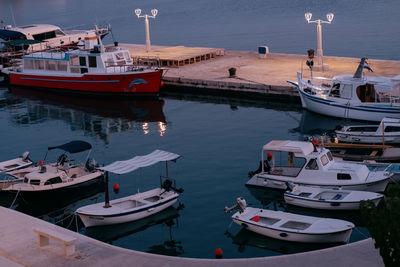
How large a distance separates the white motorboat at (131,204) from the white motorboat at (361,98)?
15826 millimetres

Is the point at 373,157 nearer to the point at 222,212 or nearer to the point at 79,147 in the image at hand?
the point at 222,212

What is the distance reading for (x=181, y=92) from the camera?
53406 mm

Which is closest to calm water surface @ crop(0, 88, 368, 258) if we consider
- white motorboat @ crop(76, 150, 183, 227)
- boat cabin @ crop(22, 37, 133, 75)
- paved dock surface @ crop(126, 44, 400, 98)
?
white motorboat @ crop(76, 150, 183, 227)

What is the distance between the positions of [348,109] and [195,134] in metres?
A: 9.73

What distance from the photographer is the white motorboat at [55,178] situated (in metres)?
31.0

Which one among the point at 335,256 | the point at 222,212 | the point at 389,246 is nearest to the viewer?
the point at 389,246

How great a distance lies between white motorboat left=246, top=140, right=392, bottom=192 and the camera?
29.1 metres

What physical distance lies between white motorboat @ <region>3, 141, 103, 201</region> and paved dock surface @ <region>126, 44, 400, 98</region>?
19.5 metres

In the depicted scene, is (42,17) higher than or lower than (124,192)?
higher

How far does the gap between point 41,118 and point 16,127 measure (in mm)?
2714

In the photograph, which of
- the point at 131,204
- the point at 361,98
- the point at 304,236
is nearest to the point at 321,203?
the point at 304,236

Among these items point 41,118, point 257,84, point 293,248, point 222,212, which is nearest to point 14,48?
point 41,118

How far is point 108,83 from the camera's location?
52.7 metres

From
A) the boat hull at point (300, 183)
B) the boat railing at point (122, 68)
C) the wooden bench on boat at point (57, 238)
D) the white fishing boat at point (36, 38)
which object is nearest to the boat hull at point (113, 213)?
the wooden bench on boat at point (57, 238)
